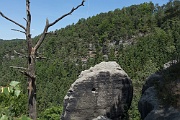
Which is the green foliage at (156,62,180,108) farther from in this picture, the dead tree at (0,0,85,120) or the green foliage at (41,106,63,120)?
the green foliage at (41,106,63,120)

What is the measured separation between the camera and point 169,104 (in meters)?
11.4

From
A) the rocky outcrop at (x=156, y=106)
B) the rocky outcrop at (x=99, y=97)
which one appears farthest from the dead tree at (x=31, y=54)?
the rocky outcrop at (x=99, y=97)

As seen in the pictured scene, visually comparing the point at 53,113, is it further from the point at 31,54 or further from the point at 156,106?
the point at 31,54

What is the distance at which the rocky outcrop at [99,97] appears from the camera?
20141mm

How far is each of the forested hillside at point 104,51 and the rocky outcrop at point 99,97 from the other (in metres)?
9.00

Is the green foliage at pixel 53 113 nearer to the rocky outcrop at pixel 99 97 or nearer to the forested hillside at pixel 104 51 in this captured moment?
the forested hillside at pixel 104 51

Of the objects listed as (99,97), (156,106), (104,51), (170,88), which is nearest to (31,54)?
(156,106)

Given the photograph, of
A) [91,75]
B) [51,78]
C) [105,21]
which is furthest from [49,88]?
[105,21]

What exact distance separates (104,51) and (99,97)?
89.9 meters

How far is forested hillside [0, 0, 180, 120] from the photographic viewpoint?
50656 mm

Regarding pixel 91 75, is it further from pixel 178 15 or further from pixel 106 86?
pixel 178 15

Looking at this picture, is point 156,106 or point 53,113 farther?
point 53,113

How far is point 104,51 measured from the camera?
109875 mm

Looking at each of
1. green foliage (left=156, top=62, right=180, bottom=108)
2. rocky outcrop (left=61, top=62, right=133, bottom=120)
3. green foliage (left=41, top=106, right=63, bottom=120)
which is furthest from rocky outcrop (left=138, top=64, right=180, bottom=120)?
green foliage (left=41, top=106, right=63, bottom=120)
